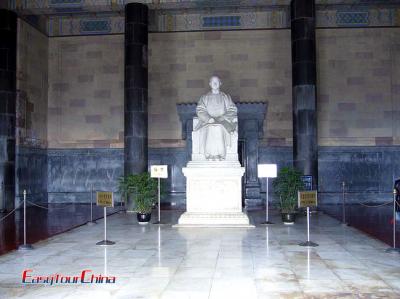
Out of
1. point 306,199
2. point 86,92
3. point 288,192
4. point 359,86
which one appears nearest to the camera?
point 306,199

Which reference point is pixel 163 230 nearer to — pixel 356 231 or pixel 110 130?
pixel 356 231

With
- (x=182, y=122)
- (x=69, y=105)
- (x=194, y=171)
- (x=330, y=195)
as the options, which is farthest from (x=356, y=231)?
(x=69, y=105)

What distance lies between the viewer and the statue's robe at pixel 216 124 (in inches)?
463

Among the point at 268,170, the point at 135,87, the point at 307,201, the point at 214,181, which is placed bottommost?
the point at 307,201

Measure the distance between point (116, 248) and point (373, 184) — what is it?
1246 cm

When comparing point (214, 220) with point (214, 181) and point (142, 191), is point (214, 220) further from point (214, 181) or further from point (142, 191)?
point (142, 191)

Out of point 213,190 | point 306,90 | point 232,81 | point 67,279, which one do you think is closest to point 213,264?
point 67,279

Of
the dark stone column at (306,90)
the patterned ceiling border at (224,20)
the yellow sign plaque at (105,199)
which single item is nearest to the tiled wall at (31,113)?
the patterned ceiling border at (224,20)

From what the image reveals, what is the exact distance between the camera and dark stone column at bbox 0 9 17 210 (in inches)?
625

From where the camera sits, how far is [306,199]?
354 inches

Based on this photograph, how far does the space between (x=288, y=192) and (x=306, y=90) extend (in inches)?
179

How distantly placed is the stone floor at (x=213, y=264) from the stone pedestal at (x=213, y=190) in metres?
0.98

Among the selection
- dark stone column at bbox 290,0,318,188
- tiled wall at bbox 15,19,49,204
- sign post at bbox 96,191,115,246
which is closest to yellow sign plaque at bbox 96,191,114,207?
sign post at bbox 96,191,115,246

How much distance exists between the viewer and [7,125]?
16.0 metres
